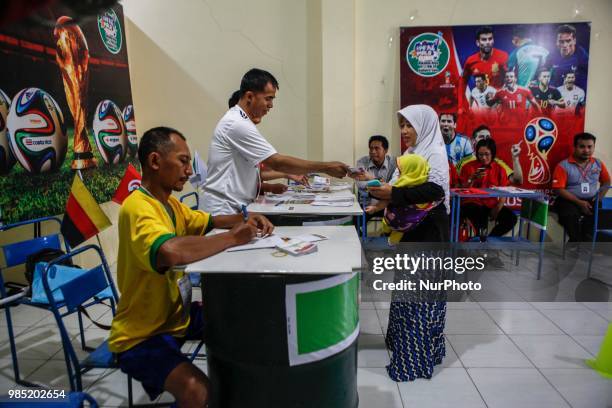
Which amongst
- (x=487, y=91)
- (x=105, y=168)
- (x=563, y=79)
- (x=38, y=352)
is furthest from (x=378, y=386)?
(x=563, y=79)

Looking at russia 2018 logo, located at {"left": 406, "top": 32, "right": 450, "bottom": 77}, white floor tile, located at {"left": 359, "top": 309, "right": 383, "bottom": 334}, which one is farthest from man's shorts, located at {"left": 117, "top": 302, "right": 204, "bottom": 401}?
russia 2018 logo, located at {"left": 406, "top": 32, "right": 450, "bottom": 77}

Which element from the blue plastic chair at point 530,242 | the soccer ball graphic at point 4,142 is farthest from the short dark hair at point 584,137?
the soccer ball graphic at point 4,142

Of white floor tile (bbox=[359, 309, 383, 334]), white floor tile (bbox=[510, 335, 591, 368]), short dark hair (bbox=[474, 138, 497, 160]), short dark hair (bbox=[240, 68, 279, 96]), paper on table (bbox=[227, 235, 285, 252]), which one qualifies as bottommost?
white floor tile (bbox=[510, 335, 591, 368])

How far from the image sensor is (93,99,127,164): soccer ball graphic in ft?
13.2

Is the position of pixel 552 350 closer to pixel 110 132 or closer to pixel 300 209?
pixel 300 209

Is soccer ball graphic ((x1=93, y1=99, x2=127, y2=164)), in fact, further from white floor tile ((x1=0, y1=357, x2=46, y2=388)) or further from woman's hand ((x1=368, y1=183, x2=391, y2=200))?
woman's hand ((x1=368, y1=183, x2=391, y2=200))

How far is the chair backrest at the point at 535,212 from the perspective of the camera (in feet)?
12.8

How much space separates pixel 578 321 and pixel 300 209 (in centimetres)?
224

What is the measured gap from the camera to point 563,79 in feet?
15.5

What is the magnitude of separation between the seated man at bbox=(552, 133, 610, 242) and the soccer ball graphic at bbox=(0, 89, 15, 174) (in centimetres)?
504

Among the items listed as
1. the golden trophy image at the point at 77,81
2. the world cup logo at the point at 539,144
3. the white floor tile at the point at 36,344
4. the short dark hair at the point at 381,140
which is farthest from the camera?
the world cup logo at the point at 539,144

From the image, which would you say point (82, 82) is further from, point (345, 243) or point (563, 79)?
point (563, 79)

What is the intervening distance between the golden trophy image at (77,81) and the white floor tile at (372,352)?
2771mm

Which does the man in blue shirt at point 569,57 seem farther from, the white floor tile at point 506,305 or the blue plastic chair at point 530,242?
the white floor tile at point 506,305
